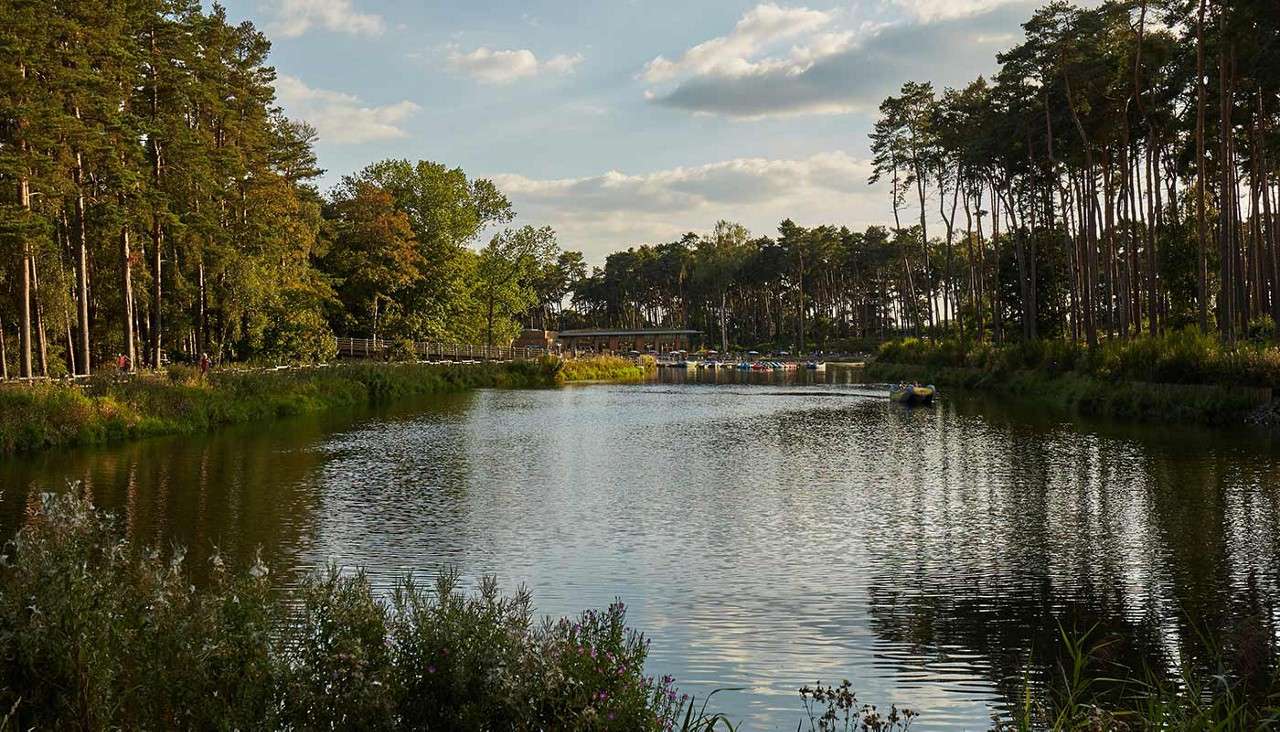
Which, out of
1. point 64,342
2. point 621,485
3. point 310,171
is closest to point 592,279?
point 310,171

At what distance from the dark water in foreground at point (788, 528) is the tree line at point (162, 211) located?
10438mm

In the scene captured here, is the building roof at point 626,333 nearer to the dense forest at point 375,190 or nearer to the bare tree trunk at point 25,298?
the dense forest at point 375,190

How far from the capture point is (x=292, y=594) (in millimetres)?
11781

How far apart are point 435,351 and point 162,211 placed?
3864 cm

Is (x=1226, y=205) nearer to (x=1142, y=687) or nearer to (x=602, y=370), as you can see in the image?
(x=1142, y=687)

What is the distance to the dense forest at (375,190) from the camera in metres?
33.5

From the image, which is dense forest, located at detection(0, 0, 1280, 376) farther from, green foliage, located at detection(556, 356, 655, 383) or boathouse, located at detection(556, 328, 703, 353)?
boathouse, located at detection(556, 328, 703, 353)

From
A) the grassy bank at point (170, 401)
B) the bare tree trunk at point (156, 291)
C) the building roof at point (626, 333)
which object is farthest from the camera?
the building roof at point (626, 333)

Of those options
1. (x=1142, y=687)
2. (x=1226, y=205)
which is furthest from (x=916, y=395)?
(x=1142, y=687)

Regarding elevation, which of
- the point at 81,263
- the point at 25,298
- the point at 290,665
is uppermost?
the point at 81,263

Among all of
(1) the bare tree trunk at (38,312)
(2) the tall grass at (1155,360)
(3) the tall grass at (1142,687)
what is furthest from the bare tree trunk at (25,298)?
(2) the tall grass at (1155,360)

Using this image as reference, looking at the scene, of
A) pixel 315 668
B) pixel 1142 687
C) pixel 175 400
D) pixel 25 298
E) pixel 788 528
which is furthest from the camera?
pixel 175 400

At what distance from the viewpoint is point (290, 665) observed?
6.65m

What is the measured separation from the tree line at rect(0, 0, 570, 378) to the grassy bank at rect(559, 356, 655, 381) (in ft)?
43.0
